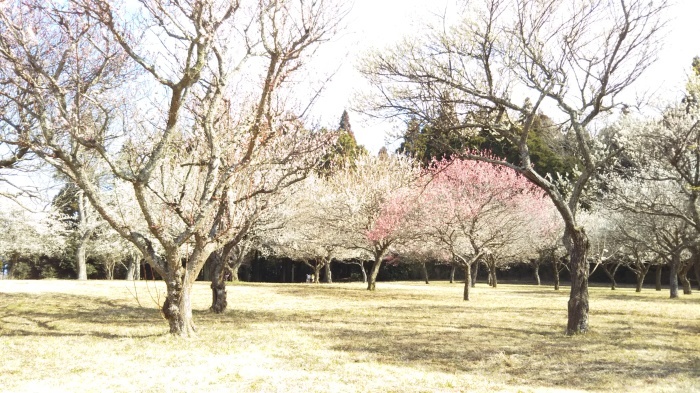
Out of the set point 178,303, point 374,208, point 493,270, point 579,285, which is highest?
point 374,208

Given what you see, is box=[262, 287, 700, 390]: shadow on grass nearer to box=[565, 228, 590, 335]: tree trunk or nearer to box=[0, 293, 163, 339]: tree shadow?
box=[565, 228, 590, 335]: tree trunk

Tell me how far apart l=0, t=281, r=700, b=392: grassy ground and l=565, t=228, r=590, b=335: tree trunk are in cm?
47

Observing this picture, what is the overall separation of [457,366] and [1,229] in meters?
26.6

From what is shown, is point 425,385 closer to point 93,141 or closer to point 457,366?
point 457,366

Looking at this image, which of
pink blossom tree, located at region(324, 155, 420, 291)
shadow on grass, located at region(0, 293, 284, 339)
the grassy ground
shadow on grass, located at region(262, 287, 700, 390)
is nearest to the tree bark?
pink blossom tree, located at region(324, 155, 420, 291)

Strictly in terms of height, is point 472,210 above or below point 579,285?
above

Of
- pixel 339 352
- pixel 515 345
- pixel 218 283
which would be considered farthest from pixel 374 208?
pixel 339 352

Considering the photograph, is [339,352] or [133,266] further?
[133,266]

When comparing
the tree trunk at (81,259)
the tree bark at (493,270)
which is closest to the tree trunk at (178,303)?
the tree trunk at (81,259)

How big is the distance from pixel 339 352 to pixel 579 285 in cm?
535

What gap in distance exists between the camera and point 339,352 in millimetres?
8875

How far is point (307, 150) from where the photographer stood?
36.0 feet

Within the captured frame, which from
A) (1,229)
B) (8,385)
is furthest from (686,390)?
(1,229)

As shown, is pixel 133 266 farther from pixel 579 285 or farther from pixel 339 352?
pixel 579 285
